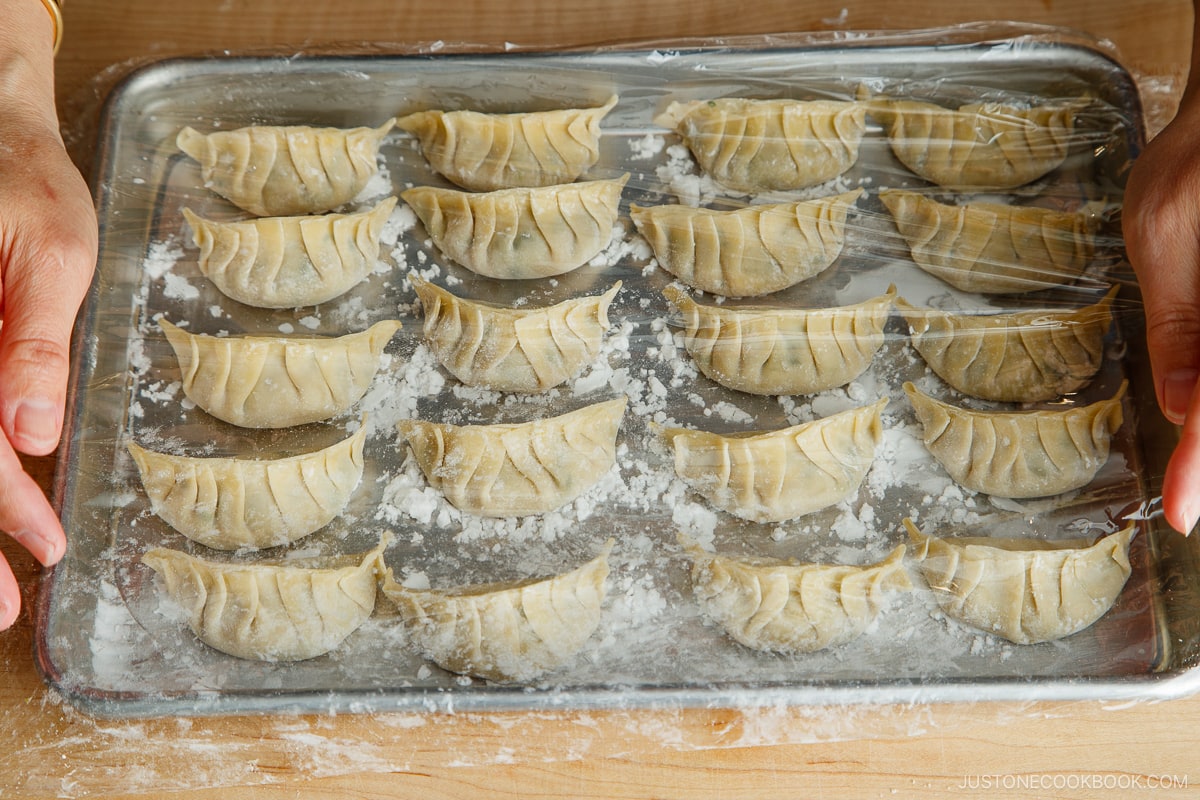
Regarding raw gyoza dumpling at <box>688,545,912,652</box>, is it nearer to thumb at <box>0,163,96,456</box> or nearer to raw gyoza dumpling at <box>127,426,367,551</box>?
raw gyoza dumpling at <box>127,426,367,551</box>

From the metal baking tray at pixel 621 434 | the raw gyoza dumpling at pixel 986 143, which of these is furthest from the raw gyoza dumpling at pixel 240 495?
the raw gyoza dumpling at pixel 986 143

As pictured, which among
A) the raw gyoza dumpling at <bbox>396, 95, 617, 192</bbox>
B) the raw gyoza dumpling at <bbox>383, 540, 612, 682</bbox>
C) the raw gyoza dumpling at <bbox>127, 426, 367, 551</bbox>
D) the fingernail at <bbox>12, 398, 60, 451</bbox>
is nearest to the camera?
the fingernail at <bbox>12, 398, 60, 451</bbox>

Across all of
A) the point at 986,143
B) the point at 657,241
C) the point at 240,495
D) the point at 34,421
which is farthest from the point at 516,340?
the point at 986,143

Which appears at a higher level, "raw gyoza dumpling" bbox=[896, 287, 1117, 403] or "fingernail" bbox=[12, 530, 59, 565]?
"raw gyoza dumpling" bbox=[896, 287, 1117, 403]

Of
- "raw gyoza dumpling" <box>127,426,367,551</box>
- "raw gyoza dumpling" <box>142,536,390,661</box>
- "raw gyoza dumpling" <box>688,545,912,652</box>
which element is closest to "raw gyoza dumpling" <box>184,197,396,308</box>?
"raw gyoza dumpling" <box>127,426,367,551</box>

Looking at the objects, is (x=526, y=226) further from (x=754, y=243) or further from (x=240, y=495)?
(x=240, y=495)

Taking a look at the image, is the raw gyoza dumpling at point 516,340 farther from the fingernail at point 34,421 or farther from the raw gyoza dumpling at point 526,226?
the fingernail at point 34,421
